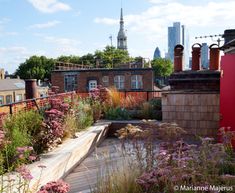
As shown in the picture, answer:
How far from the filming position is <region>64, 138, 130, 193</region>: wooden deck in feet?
13.4

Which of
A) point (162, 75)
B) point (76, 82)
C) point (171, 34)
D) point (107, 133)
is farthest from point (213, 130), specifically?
point (171, 34)

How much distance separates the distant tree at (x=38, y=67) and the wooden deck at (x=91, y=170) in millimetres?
44328

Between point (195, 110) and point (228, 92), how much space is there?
50.2 inches

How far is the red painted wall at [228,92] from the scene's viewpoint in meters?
5.84

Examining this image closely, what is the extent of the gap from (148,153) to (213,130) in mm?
4032

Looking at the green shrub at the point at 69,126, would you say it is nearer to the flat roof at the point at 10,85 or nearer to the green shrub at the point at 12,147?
the green shrub at the point at 12,147

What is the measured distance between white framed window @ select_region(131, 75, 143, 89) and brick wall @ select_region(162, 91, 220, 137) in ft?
80.7

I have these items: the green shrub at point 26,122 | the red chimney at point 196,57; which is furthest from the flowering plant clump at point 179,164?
the red chimney at point 196,57

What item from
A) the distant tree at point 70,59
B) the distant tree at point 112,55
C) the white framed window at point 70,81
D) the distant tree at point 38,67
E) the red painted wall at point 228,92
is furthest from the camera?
the distant tree at point 70,59

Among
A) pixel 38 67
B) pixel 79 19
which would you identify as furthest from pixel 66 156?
pixel 38 67

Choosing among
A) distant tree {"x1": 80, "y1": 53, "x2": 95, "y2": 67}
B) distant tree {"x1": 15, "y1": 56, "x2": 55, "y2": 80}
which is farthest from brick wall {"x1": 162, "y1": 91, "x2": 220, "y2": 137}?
distant tree {"x1": 80, "y1": 53, "x2": 95, "y2": 67}

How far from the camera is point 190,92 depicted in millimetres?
7230

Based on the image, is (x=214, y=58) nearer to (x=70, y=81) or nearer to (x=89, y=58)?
(x=70, y=81)

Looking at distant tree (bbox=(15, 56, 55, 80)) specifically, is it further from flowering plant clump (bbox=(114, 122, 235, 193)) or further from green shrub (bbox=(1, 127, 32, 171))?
flowering plant clump (bbox=(114, 122, 235, 193))
